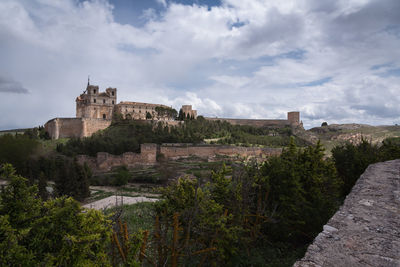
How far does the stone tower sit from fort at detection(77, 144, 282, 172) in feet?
58.4

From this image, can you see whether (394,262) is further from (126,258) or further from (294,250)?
(294,250)

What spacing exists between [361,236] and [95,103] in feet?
175

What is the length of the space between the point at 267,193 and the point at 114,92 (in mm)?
51608

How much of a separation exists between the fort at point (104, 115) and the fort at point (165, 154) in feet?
39.3

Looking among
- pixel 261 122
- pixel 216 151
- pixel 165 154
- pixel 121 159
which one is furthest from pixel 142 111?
pixel 261 122

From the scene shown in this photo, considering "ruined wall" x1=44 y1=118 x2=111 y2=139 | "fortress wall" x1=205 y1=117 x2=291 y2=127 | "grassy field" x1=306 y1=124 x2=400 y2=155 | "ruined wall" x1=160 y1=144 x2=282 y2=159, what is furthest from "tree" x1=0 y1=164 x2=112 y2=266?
"fortress wall" x1=205 y1=117 x2=291 y2=127

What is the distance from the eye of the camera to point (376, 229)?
268 cm

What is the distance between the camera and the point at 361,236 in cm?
254

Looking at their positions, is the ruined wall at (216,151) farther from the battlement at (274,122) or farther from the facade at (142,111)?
the battlement at (274,122)

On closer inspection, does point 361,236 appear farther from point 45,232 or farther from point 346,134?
point 346,134

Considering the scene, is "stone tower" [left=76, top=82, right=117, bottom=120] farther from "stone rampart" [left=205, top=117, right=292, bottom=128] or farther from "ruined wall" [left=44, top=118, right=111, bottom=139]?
"stone rampart" [left=205, top=117, right=292, bottom=128]

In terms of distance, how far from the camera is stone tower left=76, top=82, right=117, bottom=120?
4938 centimetres

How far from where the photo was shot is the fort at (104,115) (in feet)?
145

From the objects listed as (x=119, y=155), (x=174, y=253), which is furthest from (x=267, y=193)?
(x=119, y=155)
